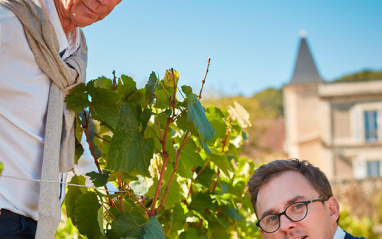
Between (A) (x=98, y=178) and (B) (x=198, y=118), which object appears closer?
(B) (x=198, y=118)

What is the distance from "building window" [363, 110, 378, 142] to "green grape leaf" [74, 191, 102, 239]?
31.6 metres

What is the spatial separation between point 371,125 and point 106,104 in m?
31.8

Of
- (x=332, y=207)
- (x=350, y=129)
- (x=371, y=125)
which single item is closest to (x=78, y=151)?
(x=332, y=207)

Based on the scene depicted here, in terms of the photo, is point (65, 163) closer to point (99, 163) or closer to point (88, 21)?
point (99, 163)

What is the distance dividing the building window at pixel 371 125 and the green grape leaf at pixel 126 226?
31588 millimetres

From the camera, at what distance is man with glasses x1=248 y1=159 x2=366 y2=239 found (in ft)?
6.80

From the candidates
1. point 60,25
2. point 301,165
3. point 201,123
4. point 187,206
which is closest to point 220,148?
point 187,206

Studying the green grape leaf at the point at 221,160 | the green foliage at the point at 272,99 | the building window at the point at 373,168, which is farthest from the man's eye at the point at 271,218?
the green foliage at the point at 272,99

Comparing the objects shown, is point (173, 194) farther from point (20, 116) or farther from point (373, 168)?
point (373, 168)

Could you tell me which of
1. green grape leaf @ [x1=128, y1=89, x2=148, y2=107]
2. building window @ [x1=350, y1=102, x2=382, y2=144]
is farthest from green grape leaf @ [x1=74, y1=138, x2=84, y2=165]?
building window @ [x1=350, y1=102, x2=382, y2=144]

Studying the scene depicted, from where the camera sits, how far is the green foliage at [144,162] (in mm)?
1775

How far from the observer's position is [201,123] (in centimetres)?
176

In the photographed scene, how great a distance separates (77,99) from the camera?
187cm

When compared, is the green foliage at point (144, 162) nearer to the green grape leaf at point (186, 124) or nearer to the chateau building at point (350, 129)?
the green grape leaf at point (186, 124)
